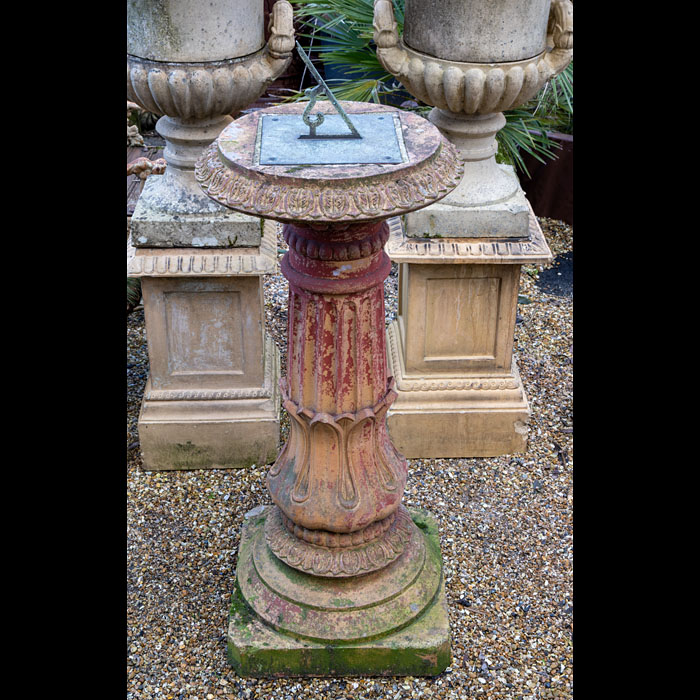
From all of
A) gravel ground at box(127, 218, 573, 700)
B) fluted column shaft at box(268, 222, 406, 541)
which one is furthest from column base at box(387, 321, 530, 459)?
fluted column shaft at box(268, 222, 406, 541)

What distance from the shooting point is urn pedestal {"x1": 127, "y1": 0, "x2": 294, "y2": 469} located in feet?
9.66

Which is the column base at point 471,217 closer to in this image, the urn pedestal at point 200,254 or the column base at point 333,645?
the urn pedestal at point 200,254

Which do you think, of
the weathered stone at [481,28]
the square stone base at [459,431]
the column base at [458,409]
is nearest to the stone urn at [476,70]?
the weathered stone at [481,28]

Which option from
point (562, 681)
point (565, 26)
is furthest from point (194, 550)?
point (565, 26)

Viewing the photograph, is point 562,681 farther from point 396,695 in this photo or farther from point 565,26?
point 565,26

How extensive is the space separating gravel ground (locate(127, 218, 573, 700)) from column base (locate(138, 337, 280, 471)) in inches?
2.3

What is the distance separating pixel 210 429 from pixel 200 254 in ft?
2.35

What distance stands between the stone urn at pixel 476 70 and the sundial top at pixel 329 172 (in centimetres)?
75

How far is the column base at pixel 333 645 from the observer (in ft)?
8.76

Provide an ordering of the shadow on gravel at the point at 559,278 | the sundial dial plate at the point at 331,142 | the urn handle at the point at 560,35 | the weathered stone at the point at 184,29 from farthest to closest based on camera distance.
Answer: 1. the shadow on gravel at the point at 559,278
2. the urn handle at the point at 560,35
3. the weathered stone at the point at 184,29
4. the sundial dial plate at the point at 331,142

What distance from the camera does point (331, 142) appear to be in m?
2.26

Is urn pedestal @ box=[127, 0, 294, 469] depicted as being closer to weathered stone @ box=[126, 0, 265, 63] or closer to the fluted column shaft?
weathered stone @ box=[126, 0, 265, 63]

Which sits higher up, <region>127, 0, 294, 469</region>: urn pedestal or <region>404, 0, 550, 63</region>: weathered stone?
<region>404, 0, 550, 63</region>: weathered stone

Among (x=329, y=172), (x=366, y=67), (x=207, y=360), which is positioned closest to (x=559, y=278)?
(x=366, y=67)
